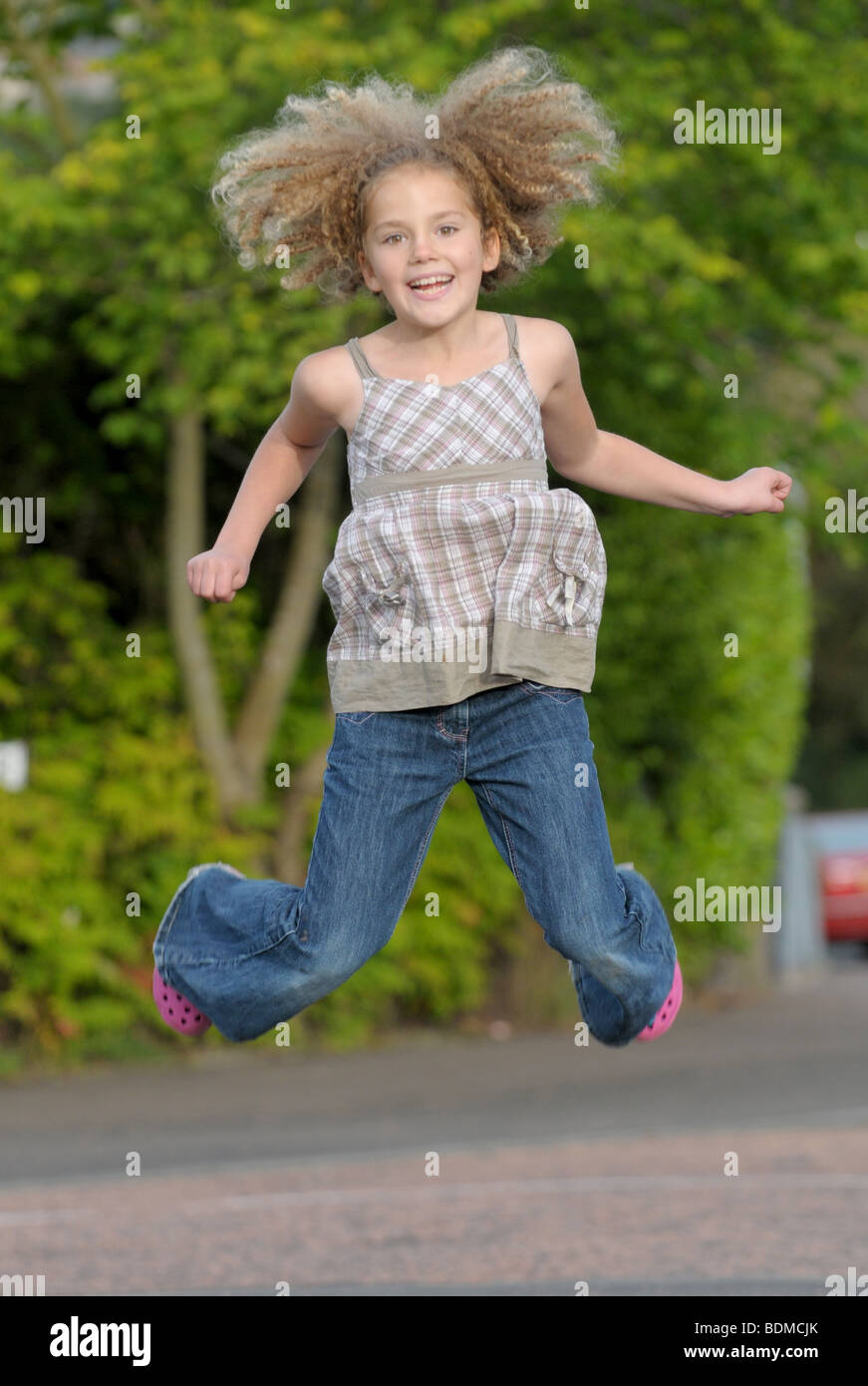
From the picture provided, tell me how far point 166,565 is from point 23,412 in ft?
3.73

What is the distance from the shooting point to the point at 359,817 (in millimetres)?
3695

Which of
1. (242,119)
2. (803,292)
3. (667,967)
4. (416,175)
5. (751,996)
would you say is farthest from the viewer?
(751,996)

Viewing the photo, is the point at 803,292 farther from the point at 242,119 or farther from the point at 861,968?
the point at 861,968

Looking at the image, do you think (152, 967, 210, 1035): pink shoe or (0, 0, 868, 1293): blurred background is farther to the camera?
(0, 0, 868, 1293): blurred background

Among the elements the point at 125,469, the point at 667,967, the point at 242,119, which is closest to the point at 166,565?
the point at 125,469

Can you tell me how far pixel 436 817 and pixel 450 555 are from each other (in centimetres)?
46

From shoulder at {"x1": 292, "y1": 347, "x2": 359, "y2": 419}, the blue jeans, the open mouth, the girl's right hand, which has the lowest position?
the blue jeans

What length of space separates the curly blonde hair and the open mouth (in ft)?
0.53

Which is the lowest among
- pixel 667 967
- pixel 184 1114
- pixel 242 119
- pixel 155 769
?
pixel 184 1114

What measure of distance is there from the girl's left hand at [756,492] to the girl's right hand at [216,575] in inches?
35.2

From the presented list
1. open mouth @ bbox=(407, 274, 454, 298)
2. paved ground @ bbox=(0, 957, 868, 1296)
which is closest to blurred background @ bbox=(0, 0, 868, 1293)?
paved ground @ bbox=(0, 957, 868, 1296)

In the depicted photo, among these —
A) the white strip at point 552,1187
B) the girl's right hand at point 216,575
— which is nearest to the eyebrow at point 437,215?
the girl's right hand at point 216,575

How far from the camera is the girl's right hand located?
140 inches

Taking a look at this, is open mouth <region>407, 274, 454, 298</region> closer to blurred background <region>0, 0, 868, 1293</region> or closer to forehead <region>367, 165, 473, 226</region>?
forehead <region>367, 165, 473, 226</region>
